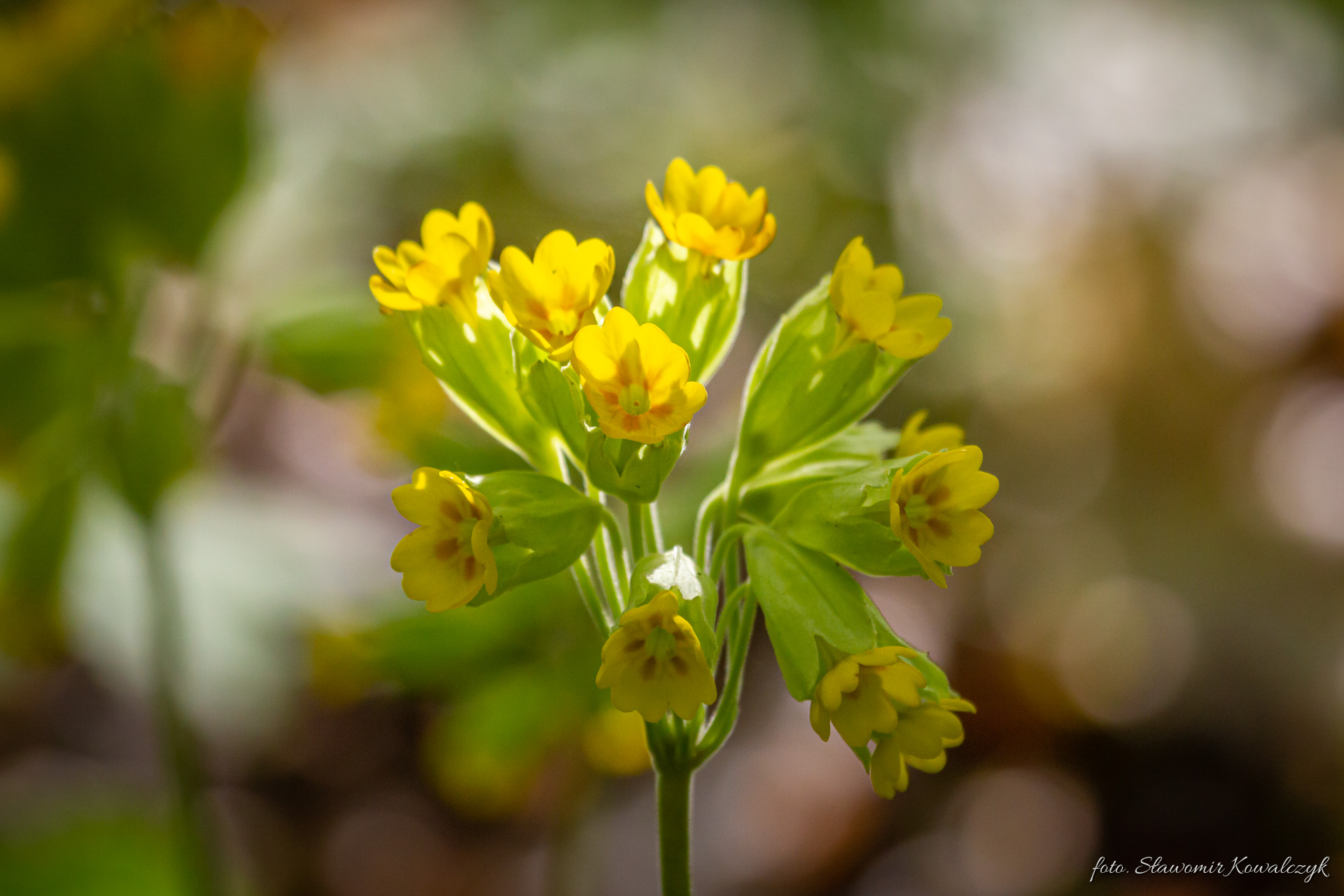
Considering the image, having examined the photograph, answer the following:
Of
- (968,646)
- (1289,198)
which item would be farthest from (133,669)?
(1289,198)

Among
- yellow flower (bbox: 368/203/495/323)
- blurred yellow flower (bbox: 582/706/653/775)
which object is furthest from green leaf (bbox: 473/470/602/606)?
blurred yellow flower (bbox: 582/706/653/775)

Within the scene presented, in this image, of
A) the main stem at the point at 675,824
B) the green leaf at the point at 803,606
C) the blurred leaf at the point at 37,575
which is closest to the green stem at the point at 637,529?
the green leaf at the point at 803,606

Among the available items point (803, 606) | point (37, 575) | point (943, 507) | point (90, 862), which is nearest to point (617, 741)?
point (803, 606)

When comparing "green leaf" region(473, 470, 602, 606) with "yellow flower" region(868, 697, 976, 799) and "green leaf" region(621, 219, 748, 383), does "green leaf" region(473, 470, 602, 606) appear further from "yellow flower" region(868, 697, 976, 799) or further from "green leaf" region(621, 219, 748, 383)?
"yellow flower" region(868, 697, 976, 799)

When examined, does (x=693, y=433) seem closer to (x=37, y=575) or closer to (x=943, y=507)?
(x=37, y=575)

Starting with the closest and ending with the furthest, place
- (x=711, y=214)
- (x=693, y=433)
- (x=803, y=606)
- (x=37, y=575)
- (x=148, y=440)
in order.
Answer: (x=803, y=606) < (x=711, y=214) < (x=148, y=440) < (x=37, y=575) < (x=693, y=433)
